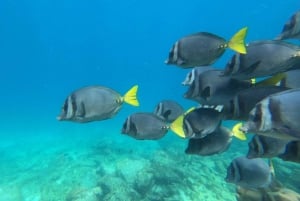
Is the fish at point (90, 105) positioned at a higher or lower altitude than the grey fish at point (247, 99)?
higher

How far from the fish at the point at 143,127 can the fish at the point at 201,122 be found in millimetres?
851

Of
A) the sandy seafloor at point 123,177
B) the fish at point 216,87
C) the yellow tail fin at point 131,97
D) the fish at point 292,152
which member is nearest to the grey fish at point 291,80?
the fish at point 216,87

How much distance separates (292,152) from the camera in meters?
2.91

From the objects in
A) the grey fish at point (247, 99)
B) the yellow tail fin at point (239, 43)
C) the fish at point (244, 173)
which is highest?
the yellow tail fin at point (239, 43)

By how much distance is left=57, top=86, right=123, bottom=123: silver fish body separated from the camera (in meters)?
4.05

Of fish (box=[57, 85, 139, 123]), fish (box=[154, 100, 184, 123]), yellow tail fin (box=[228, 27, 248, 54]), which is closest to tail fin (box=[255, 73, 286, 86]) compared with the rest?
yellow tail fin (box=[228, 27, 248, 54])

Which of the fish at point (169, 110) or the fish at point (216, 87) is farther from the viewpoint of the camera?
the fish at point (169, 110)

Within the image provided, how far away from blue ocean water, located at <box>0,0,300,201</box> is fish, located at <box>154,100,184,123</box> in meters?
2.83

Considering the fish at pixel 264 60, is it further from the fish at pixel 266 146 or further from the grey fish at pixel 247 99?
the fish at pixel 266 146

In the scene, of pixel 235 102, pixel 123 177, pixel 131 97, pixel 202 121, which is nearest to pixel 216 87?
pixel 202 121

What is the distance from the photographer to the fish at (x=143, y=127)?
450 cm

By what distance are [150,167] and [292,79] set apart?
6.08 metres

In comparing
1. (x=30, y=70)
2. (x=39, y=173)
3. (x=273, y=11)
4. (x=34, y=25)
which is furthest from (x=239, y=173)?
(x=30, y=70)

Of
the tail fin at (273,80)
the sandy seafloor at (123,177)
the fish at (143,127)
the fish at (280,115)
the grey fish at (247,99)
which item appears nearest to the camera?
the fish at (280,115)
